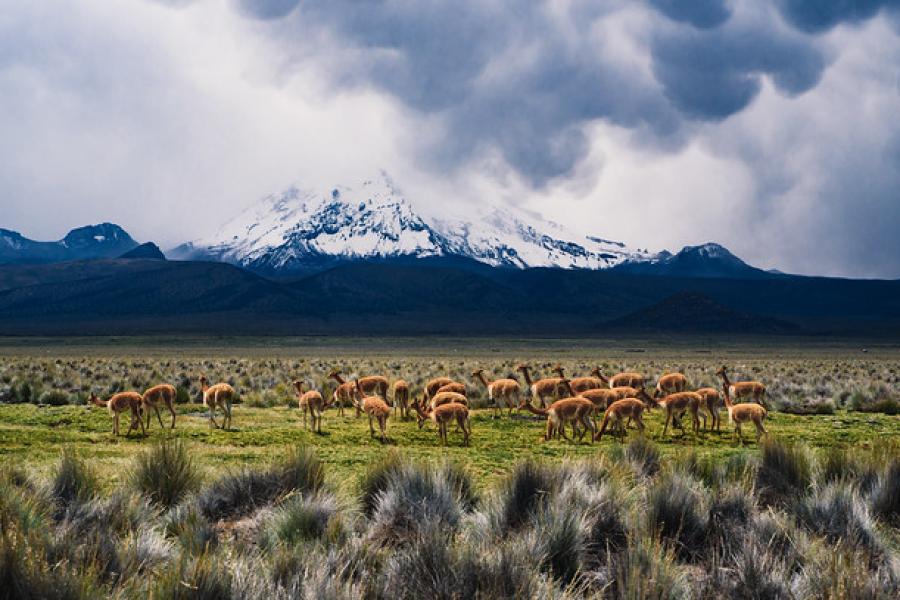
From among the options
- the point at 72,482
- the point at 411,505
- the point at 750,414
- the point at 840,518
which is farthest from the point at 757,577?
the point at 750,414

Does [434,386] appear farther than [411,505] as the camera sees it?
Yes

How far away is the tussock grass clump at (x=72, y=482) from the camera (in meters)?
7.89

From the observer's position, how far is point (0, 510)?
5973mm

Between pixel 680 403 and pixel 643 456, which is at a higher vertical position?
pixel 680 403

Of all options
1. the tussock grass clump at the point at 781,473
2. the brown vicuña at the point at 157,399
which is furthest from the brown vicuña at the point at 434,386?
the tussock grass clump at the point at 781,473

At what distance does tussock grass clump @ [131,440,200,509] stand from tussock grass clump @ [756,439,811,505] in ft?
23.2

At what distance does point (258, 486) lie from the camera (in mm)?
8586

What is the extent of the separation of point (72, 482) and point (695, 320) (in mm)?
161045

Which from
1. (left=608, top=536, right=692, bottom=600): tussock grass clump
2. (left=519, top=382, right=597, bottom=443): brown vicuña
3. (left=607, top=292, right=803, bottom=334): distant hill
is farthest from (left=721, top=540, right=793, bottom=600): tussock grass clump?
(left=607, top=292, right=803, bottom=334): distant hill

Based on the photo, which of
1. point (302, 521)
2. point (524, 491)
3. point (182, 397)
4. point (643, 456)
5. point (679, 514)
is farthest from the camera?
point (182, 397)

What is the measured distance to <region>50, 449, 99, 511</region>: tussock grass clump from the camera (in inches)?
311

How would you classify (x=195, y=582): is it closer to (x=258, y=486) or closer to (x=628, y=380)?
(x=258, y=486)

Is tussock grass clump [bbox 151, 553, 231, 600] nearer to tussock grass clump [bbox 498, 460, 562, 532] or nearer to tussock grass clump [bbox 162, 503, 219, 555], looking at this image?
tussock grass clump [bbox 162, 503, 219, 555]

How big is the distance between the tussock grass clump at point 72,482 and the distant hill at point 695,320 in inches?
5668
